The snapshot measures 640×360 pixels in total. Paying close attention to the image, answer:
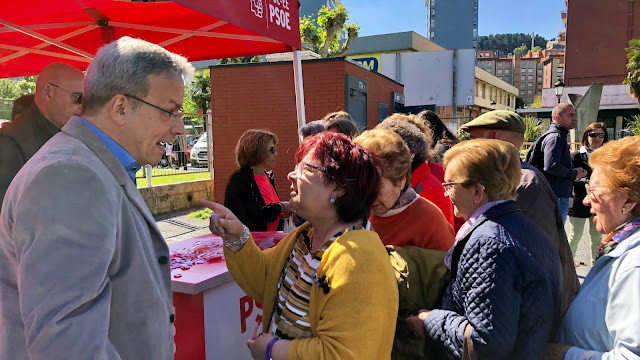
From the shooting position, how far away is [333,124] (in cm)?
347

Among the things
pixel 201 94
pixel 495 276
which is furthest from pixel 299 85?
pixel 201 94

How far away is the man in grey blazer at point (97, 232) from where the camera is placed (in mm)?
980

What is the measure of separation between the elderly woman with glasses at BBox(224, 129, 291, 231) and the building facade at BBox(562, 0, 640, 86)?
31.0 meters

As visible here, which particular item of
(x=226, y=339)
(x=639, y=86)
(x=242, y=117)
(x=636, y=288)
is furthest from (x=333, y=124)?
(x=639, y=86)

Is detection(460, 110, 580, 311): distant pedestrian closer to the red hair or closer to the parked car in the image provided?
the red hair

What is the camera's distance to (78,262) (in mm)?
1000

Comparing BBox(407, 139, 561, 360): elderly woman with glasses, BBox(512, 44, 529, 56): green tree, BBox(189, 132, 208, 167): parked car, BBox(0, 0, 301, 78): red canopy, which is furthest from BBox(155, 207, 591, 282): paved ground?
BBox(512, 44, 529, 56): green tree

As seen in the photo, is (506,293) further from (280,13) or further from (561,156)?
(561,156)

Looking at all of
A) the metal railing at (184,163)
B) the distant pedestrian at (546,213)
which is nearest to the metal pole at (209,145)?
the metal railing at (184,163)

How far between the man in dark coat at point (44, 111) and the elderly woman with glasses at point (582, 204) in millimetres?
5259

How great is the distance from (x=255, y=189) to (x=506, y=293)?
89.4 inches

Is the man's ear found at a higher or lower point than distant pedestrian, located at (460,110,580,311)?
higher

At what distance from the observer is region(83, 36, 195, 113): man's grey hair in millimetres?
1230

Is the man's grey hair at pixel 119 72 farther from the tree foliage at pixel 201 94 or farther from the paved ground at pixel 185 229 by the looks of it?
the tree foliage at pixel 201 94
